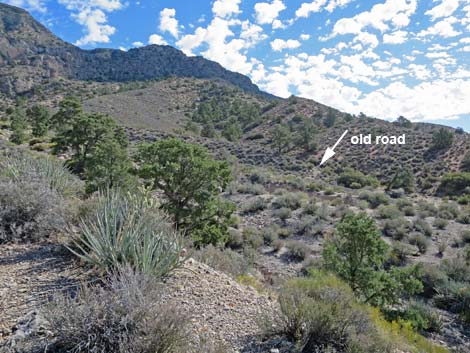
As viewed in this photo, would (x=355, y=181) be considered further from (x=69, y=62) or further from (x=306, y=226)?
(x=69, y=62)

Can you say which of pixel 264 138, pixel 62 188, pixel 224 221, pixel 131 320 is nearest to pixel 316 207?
pixel 224 221

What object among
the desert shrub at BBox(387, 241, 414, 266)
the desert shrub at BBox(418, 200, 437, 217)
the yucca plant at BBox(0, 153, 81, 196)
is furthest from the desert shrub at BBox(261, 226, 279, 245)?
the desert shrub at BBox(418, 200, 437, 217)

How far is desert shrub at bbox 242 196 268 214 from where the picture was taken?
21688mm

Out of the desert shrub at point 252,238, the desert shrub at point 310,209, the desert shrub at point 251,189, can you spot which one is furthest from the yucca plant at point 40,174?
the desert shrub at point 251,189

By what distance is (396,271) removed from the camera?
418 inches

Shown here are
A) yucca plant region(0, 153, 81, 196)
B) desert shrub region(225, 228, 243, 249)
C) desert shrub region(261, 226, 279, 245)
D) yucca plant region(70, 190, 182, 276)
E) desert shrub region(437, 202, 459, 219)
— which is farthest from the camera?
desert shrub region(437, 202, 459, 219)

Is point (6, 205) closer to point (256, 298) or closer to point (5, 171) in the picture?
point (5, 171)

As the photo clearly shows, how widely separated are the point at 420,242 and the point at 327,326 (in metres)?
14.8

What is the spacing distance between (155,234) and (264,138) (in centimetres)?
5099

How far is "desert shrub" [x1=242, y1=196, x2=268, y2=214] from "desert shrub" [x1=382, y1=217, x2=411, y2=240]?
6467 millimetres

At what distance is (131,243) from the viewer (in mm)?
5223

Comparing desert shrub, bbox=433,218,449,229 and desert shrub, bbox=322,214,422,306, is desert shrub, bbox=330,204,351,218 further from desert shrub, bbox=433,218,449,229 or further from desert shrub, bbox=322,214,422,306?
desert shrub, bbox=322,214,422,306

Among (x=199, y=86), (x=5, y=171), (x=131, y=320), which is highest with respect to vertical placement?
(x=199, y=86)

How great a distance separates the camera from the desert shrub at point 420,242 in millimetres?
17125
